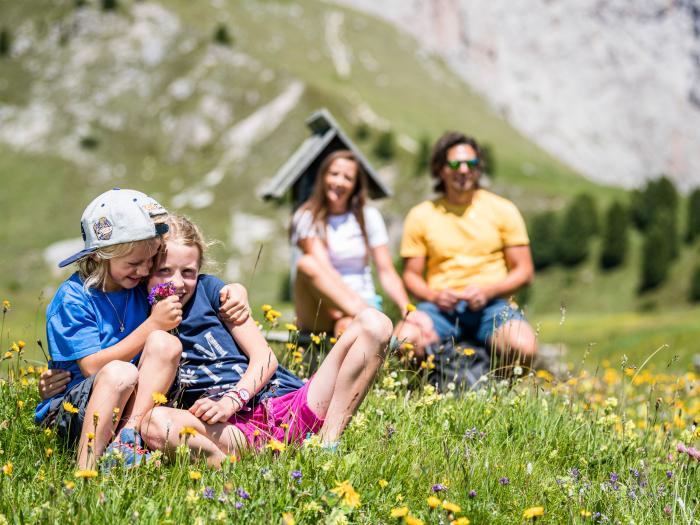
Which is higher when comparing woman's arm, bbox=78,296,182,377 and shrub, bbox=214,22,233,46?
shrub, bbox=214,22,233,46

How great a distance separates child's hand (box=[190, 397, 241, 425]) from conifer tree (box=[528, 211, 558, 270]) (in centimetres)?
7714

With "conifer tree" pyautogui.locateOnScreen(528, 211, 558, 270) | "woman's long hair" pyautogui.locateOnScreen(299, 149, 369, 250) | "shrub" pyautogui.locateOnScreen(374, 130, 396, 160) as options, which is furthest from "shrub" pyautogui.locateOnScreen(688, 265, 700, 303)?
"woman's long hair" pyautogui.locateOnScreen(299, 149, 369, 250)

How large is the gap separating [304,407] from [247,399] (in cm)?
37

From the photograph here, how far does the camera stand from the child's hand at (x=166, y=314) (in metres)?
4.11

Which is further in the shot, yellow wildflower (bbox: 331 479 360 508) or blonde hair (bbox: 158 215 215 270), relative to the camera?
blonde hair (bbox: 158 215 215 270)

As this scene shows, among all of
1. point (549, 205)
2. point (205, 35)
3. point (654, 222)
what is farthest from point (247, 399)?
point (205, 35)

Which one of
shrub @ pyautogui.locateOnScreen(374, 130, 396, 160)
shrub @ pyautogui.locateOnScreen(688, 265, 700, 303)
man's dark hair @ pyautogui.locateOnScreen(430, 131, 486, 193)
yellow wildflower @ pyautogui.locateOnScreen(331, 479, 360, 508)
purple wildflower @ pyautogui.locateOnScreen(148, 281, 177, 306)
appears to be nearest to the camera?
yellow wildflower @ pyautogui.locateOnScreen(331, 479, 360, 508)

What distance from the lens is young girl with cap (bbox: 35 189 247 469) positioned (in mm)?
3854

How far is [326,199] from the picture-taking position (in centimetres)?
788

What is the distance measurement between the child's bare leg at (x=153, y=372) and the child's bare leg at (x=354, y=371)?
89 centimetres

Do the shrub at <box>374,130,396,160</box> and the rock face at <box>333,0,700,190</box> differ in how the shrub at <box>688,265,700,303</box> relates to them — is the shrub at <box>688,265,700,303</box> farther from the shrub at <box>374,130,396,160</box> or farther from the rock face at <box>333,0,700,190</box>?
the rock face at <box>333,0,700,190</box>

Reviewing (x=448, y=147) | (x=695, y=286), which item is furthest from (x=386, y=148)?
(x=448, y=147)

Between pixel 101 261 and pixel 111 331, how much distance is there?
425 millimetres

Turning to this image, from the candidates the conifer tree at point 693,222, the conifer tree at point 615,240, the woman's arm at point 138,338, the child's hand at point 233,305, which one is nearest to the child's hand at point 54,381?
the woman's arm at point 138,338
